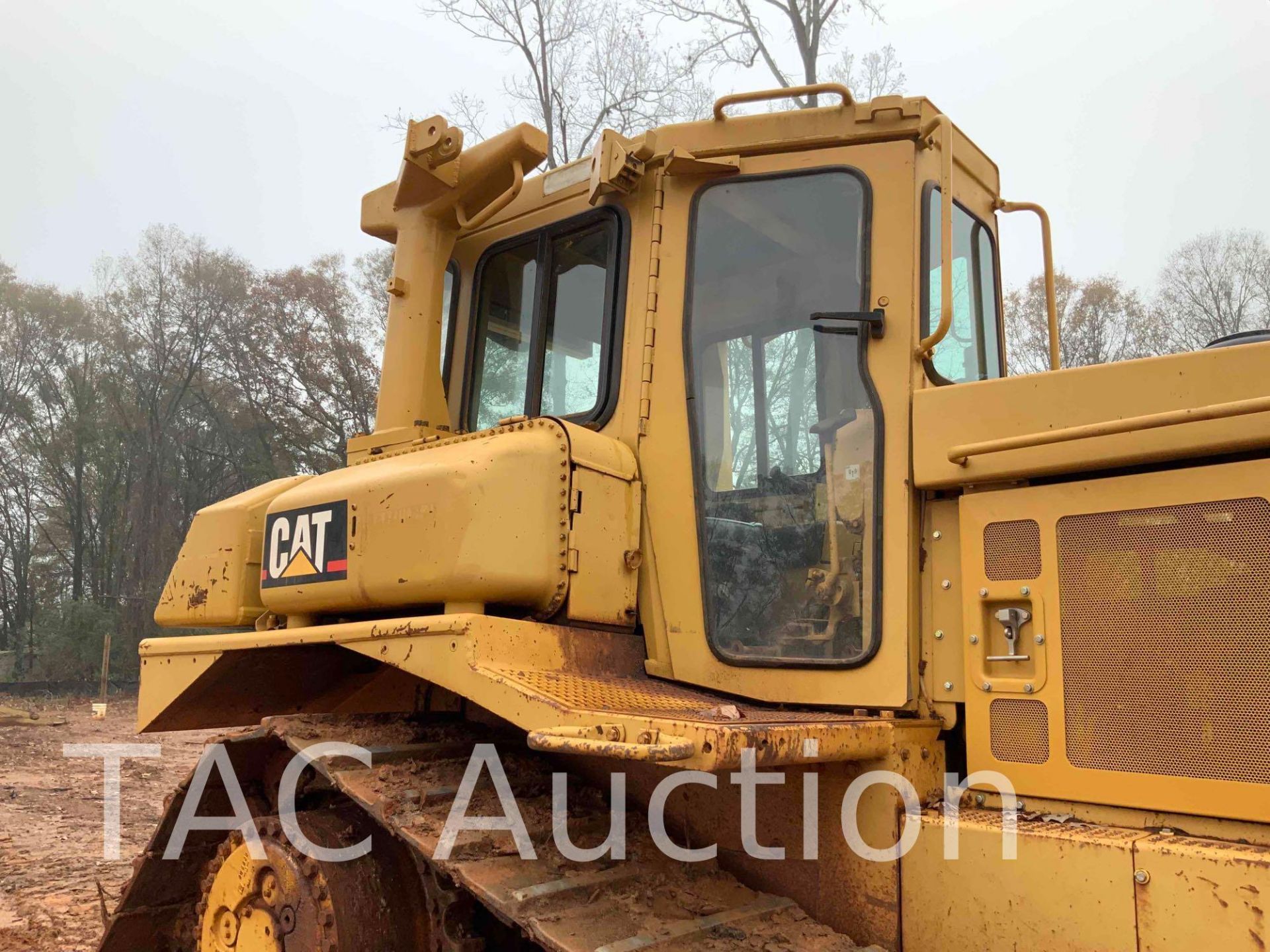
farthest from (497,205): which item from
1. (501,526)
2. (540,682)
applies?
(540,682)

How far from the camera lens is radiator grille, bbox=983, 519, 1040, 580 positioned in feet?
9.27

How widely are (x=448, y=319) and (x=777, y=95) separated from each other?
1.70 meters

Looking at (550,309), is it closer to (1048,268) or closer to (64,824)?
(1048,268)

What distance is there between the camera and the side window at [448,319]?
4.32 m

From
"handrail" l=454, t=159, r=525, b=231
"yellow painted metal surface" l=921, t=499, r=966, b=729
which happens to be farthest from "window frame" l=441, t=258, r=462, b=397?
"yellow painted metal surface" l=921, t=499, r=966, b=729

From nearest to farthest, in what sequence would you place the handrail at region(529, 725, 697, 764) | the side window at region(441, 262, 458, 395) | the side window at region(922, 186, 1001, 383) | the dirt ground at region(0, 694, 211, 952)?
the handrail at region(529, 725, 697, 764)
the side window at region(922, 186, 1001, 383)
the side window at region(441, 262, 458, 395)
the dirt ground at region(0, 694, 211, 952)

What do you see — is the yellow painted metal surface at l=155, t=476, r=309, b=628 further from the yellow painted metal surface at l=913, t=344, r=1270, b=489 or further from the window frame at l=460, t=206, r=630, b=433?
the yellow painted metal surface at l=913, t=344, r=1270, b=489

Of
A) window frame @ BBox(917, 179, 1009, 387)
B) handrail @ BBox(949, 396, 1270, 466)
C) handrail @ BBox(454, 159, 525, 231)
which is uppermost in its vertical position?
handrail @ BBox(454, 159, 525, 231)

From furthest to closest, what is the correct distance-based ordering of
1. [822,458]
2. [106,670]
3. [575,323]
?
[106,670], [575,323], [822,458]

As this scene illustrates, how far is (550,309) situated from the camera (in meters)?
3.95

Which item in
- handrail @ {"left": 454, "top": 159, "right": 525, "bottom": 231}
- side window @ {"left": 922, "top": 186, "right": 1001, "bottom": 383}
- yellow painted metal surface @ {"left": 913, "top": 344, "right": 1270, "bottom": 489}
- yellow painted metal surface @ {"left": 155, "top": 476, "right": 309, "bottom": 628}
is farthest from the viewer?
yellow painted metal surface @ {"left": 155, "top": 476, "right": 309, "bottom": 628}

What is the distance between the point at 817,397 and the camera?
3.25 meters

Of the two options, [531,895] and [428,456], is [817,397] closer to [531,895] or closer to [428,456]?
[428,456]

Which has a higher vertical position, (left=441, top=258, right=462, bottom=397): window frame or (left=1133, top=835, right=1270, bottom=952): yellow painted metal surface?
(left=441, top=258, right=462, bottom=397): window frame
